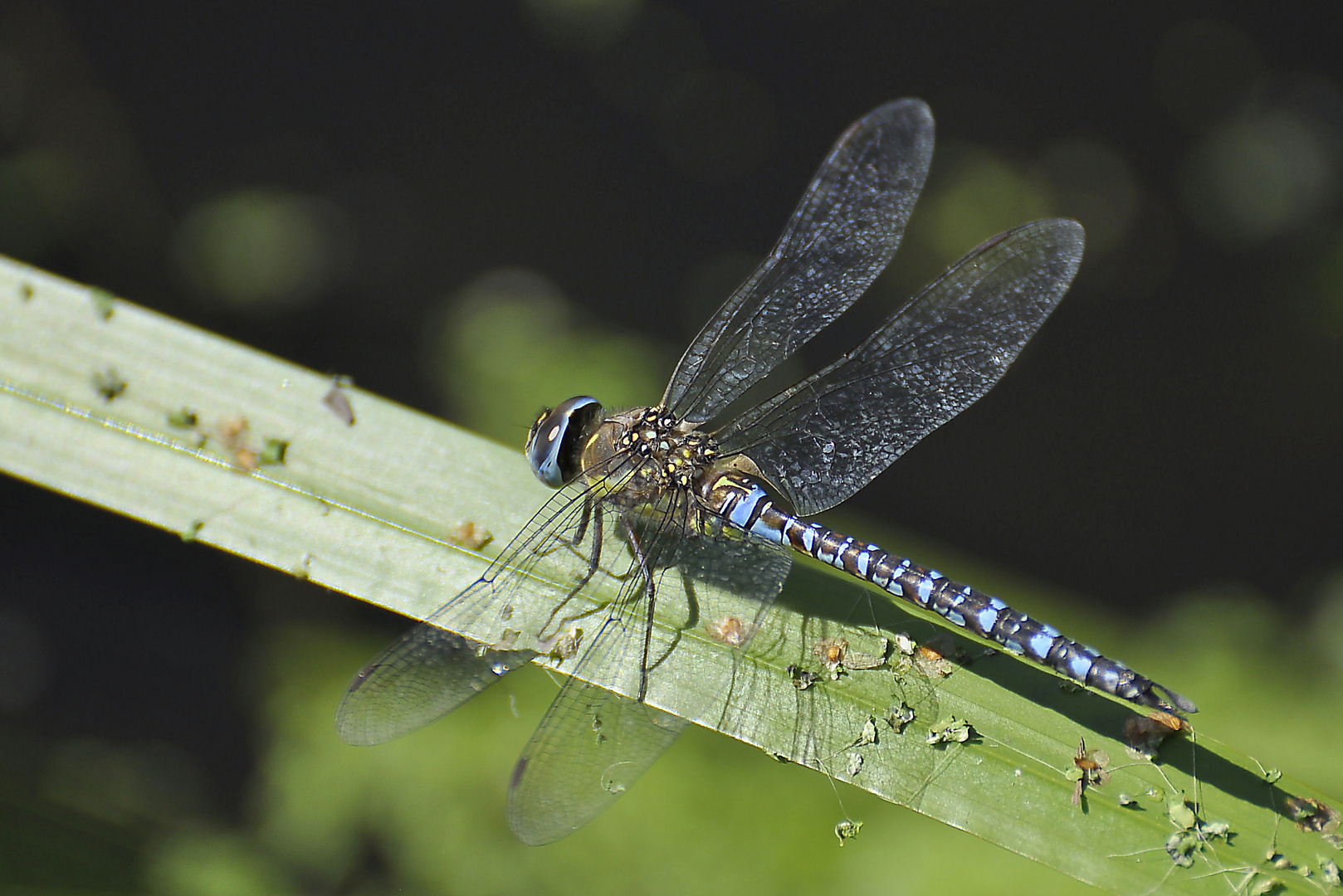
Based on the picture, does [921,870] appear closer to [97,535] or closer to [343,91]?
[97,535]

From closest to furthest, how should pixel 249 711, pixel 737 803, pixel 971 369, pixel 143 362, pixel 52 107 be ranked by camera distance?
pixel 143 362, pixel 971 369, pixel 737 803, pixel 249 711, pixel 52 107

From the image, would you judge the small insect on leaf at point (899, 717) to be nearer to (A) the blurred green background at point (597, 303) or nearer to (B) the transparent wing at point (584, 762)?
(B) the transparent wing at point (584, 762)

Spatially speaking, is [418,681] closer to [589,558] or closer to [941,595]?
[589,558]

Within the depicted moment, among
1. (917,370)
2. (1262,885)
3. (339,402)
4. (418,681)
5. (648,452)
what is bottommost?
(418,681)

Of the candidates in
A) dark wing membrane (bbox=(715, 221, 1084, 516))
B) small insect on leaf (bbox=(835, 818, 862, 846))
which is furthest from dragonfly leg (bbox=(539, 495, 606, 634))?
small insect on leaf (bbox=(835, 818, 862, 846))

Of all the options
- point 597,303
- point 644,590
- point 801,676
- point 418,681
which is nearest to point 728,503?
point 644,590

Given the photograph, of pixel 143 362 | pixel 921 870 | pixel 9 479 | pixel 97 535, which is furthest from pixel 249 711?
pixel 921 870
